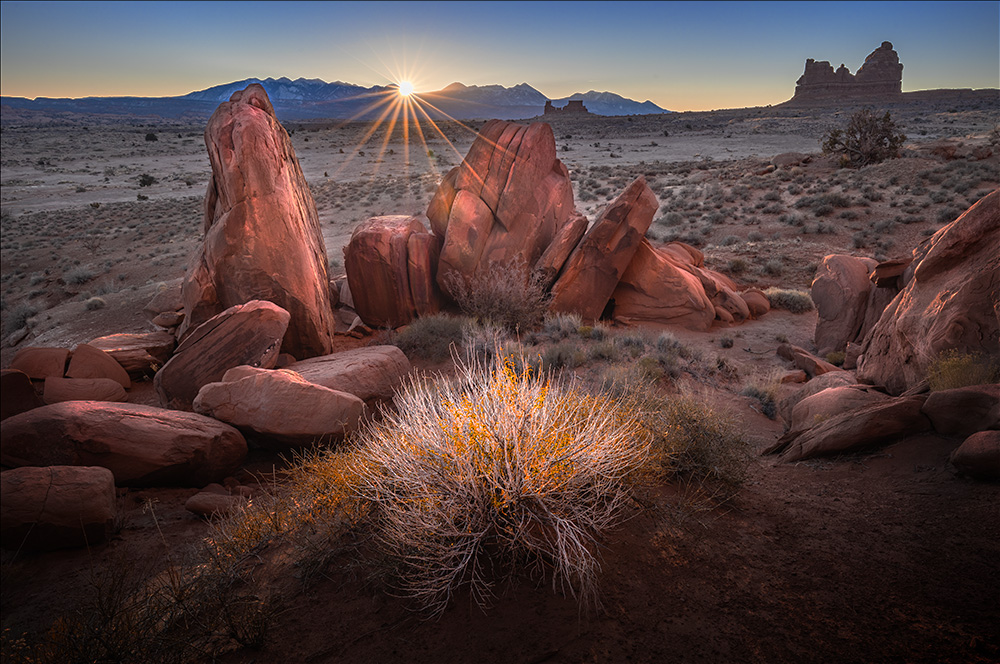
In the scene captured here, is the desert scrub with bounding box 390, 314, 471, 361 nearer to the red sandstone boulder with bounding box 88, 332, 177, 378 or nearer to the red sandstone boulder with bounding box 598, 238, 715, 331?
the red sandstone boulder with bounding box 88, 332, 177, 378

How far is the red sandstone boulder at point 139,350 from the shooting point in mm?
8523

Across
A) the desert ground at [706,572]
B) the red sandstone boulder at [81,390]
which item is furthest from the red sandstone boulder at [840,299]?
the red sandstone boulder at [81,390]

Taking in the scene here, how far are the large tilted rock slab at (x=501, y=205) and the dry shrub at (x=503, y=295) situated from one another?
0.14 m

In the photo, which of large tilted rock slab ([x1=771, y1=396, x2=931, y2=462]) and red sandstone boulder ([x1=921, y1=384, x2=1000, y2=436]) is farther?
large tilted rock slab ([x1=771, y1=396, x2=931, y2=462])

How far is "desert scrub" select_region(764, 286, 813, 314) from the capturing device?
41.2 ft

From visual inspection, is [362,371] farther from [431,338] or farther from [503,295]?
[503,295]

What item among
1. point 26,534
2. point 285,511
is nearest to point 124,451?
point 26,534

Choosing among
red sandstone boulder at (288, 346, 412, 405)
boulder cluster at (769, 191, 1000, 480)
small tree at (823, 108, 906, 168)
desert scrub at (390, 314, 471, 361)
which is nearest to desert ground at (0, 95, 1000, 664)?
boulder cluster at (769, 191, 1000, 480)

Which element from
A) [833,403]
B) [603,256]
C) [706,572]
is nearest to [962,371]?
[833,403]

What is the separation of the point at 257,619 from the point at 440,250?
9981 mm

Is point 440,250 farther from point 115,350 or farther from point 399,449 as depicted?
point 399,449

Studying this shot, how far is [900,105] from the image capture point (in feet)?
237

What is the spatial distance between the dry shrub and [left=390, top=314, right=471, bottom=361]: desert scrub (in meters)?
0.72

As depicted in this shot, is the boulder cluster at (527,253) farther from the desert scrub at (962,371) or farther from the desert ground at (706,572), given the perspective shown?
the desert scrub at (962,371)
